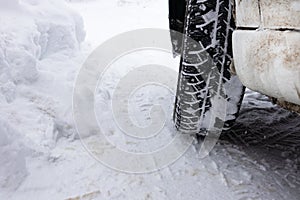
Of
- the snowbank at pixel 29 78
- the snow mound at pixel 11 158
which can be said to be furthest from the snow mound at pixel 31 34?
the snow mound at pixel 11 158

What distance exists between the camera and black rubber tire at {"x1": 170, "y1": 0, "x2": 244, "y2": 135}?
125 cm

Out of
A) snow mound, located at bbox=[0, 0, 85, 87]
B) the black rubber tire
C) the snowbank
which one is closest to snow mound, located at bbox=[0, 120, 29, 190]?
the snowbank

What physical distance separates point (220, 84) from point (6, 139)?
3.25 feet

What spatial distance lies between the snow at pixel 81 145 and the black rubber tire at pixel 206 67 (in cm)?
25

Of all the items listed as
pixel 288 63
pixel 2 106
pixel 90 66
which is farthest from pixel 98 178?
pixel 90 66

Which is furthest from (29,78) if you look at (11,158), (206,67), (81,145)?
(206,67)

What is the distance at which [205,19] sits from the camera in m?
1.27

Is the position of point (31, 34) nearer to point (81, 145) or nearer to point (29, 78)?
point (29, 78)

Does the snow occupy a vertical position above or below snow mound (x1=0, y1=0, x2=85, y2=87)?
below

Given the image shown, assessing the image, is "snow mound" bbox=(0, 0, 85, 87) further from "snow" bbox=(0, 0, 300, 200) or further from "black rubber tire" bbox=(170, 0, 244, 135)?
"black rubber tire" bbox=(170, 0, 244, 135)

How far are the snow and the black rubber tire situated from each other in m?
0.25

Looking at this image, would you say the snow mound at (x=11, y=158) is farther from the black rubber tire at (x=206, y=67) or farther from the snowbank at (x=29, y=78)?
the black rubber tire at (x=206, y=67)

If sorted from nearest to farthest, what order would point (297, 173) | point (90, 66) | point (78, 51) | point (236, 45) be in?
point (236, 45) < point (297, 173) < point (90, 66) < point (78, 51)

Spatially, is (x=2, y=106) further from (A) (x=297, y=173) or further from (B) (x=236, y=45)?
(A) (x=297, y=173)
